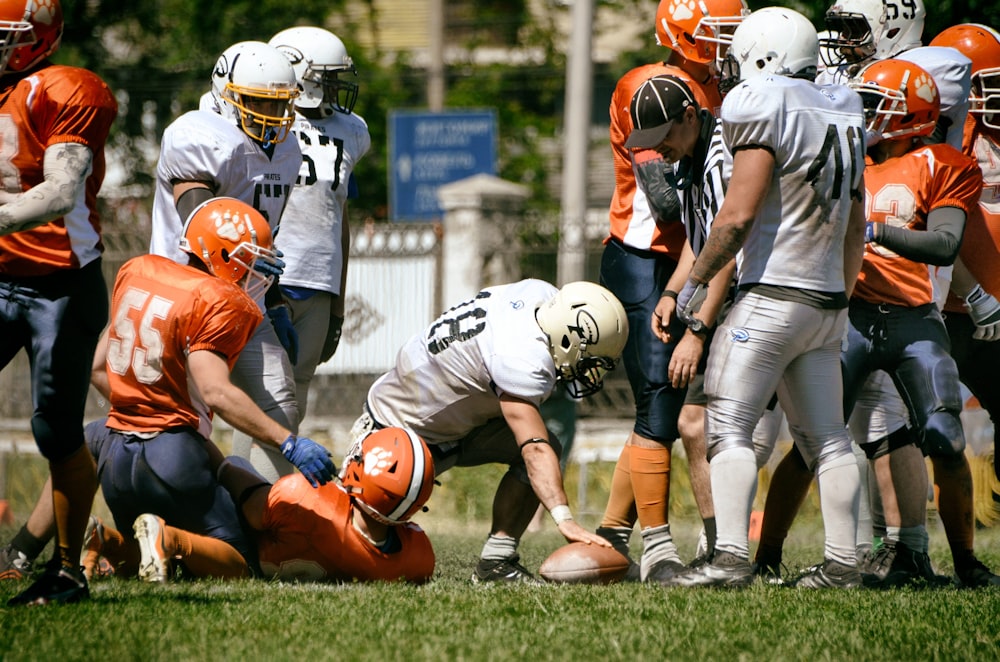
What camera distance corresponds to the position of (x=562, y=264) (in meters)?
12.4

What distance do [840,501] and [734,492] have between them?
414mm

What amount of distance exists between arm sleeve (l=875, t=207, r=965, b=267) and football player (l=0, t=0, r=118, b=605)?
120 inches

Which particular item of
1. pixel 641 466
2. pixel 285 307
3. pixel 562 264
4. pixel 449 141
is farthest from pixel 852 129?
pixel 449 141

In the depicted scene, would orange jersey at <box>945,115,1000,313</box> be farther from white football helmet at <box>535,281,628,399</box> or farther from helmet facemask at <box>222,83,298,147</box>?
helmet facemask at <box>222,83,298,147</box>

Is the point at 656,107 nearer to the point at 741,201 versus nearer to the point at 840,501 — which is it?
the point at 741,201

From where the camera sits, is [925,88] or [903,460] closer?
[925,88]

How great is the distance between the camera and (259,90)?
607 centimetres

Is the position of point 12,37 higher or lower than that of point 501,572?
higher

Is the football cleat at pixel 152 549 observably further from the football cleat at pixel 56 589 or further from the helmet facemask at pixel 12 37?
the helmet facemask at pixel 12 37

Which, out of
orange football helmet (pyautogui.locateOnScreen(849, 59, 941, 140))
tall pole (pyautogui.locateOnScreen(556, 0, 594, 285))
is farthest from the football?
tall pole (pyautogui.locateOnScreen(556, 0, 594, 285))

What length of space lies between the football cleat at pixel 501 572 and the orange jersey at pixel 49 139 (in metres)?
2.00

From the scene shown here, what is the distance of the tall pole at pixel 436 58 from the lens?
2191cm

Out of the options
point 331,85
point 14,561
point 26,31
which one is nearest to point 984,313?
point 331,85

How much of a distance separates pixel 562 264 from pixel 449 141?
6374 mm
